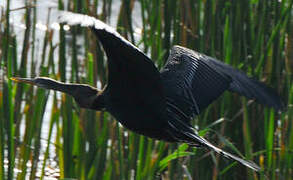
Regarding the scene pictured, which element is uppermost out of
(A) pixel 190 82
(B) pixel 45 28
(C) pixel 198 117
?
(B) pixel 45 28

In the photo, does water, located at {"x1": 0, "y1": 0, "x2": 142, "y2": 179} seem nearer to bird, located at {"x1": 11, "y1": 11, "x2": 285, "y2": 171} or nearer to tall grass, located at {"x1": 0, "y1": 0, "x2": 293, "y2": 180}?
tall grass, located at {"x1": 0, "y1": 0, "x2": 293, "y2": 180}

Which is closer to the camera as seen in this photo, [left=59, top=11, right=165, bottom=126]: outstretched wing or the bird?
[left=59, top=11, right=165, bottom=126]: outstretched wing

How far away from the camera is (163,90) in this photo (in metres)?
2.69

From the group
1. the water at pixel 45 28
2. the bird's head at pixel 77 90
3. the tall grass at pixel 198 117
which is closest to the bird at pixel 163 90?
the bird's head at pixel 77 90

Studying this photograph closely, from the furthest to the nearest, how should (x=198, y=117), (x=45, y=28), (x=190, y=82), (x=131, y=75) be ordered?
(x=45, y=28) < (x=198, y=117) < (x=190, y=82) < (x=131, y=75)

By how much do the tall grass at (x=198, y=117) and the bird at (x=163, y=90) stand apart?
0.55 ft

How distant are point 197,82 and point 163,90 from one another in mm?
369

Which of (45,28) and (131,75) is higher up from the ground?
(45,28)

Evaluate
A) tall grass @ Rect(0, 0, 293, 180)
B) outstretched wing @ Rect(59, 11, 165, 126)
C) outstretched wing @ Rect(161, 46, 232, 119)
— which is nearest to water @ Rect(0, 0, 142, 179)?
tall grass @ Rect(0, 0, 293, 180)

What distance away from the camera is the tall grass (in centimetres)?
307

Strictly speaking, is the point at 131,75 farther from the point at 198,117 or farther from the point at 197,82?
the point at 198,117

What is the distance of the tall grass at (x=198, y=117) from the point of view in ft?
10.1

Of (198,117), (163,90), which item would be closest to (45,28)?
(198,117)

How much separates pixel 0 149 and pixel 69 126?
56 centimetres
